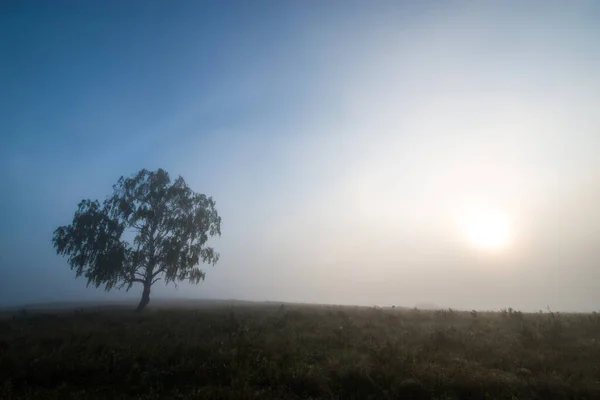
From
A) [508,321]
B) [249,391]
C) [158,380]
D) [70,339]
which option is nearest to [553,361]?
[508,321]

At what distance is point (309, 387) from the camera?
9.38 m

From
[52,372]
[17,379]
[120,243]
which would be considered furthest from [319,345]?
[120,243]

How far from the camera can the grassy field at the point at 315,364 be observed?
909cm

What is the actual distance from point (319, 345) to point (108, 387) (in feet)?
26.2

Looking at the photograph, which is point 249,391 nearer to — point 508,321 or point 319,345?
point 319,345

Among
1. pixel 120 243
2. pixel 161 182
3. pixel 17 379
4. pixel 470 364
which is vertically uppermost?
pixel 161 182

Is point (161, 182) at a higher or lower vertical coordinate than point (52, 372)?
higher

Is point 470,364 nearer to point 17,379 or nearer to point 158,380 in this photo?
point 158,380

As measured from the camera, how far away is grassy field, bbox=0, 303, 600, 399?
9.09m

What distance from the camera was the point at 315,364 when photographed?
11.1m

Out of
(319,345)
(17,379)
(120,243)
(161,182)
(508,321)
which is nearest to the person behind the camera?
(17,379)

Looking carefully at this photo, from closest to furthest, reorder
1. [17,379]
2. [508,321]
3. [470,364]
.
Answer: [17,379] → [470,364] → [508,321]

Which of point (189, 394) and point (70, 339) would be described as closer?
point (189, 394)

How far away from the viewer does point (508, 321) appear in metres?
18.2
